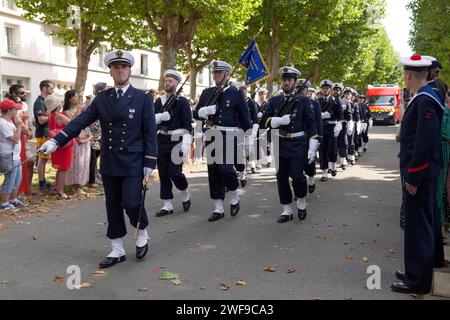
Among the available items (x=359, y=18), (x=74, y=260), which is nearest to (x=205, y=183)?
(x=74, y=260)

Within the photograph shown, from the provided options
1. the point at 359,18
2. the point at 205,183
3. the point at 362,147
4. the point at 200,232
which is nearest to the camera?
the point at 200,232

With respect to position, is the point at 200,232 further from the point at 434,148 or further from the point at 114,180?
the point at 434,148

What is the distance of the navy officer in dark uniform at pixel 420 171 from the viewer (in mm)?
4855

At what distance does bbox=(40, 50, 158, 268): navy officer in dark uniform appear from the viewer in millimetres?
5891

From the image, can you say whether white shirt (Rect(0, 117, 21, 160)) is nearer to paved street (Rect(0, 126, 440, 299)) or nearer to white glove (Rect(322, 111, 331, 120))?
paved street (Rect(0, 126, 440, 299))

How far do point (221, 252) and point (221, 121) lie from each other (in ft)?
8.50

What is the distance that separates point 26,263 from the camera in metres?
5.99

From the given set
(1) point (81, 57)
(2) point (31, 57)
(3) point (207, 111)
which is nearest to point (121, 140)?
(3) point (207, 111)

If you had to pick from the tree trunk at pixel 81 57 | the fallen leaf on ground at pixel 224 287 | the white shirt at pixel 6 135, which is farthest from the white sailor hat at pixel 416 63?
the tree trunk at pixel 81 57

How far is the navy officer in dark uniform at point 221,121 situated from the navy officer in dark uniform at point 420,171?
3.54 meters

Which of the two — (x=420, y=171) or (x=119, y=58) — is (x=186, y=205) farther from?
(x=420, y=171)

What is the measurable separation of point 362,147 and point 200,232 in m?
14.5

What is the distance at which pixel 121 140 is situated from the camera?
5910 mm

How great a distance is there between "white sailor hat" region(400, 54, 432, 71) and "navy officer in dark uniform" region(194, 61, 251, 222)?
351cm
